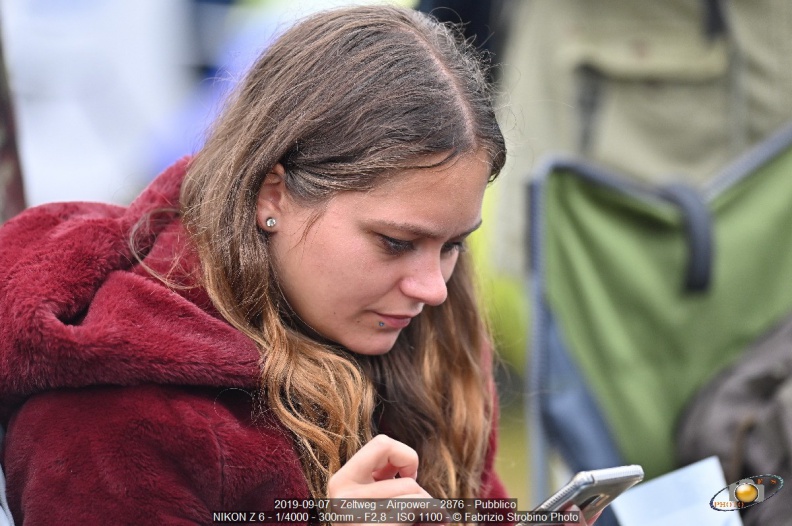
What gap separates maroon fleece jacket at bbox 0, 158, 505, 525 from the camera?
3.60 feet

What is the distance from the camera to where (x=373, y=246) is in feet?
3.91

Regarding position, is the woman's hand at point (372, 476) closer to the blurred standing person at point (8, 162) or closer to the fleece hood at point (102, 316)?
the fleece hood at point (102, 316)

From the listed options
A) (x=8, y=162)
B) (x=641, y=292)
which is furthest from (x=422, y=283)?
(x=641, y=292)

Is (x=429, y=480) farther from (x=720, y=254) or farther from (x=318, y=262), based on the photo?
(x=720, y=254)

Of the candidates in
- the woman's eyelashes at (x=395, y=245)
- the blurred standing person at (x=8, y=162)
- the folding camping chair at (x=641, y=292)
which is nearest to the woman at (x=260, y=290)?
the woman's eyelashes at (x=395, y=245)

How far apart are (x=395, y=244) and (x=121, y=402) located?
1.20ft

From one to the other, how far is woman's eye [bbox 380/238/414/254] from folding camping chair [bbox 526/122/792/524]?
1009 mm

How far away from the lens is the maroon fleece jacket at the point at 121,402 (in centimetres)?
110

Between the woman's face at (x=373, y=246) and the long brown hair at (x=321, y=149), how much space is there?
0.02 metres

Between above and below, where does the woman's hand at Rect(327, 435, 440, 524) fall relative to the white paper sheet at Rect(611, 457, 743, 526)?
above

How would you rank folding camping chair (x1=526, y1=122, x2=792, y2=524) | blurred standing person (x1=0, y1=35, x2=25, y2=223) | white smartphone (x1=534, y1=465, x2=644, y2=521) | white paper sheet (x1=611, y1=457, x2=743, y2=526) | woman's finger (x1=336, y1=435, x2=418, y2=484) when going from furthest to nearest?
folding camping chair (x1=526, y1=122, x2=792, y2=524), blurred standing person (x1=0, y1=35, x2=25, y2=223), white paper sheet (x1=611, y1=457, x2=743, y2=526), woman's finger (x1=336, y1=435, x2=418, y2=484), white smartphone (x1=534, y1=465, x2=644, y2=521)

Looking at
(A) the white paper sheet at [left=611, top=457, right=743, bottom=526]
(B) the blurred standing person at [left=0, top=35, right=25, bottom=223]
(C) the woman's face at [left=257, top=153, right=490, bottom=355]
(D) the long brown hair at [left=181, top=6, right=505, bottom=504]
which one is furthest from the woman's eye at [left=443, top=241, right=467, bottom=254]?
(B) the blurred standing person at [left=0, top=35, right=25, bottom=223]

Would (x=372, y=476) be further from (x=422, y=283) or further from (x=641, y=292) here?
(x=641, y=292)

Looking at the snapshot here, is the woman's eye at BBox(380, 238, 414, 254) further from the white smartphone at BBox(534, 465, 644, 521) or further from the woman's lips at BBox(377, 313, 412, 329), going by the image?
the white smartphone at BBox(534, 465, 644, 521)
